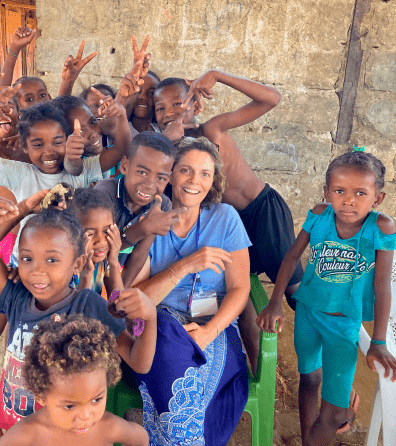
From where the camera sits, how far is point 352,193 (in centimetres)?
198

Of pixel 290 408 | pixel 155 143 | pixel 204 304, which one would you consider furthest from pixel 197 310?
pixel 290 408

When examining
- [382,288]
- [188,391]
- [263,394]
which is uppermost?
[382,288]

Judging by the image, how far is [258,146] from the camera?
4.04 meters

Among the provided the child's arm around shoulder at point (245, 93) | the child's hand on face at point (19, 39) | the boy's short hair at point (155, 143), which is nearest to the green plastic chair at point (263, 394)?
the boy's short hair at point (155, 143)

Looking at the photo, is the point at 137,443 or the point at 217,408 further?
the point at 217,408

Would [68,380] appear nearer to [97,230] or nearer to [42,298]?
[42,298]

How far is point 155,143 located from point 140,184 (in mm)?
208

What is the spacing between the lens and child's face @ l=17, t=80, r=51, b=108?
298 cm

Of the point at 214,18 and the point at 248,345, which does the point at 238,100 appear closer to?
the point at 214,18

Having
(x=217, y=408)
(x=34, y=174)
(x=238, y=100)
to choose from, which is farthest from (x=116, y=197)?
(x=238, y=100)

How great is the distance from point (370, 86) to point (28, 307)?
3503mm

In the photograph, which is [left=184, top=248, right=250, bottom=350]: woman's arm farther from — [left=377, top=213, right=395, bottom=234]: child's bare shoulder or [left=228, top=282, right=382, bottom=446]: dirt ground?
[left=228, top=282, right=382, bottom=446]: dirt ground

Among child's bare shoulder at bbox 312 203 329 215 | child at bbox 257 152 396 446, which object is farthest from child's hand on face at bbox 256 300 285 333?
child's bare shoulder at bbox 312 203 329 215

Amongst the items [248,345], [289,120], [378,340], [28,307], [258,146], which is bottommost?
[248,345]
